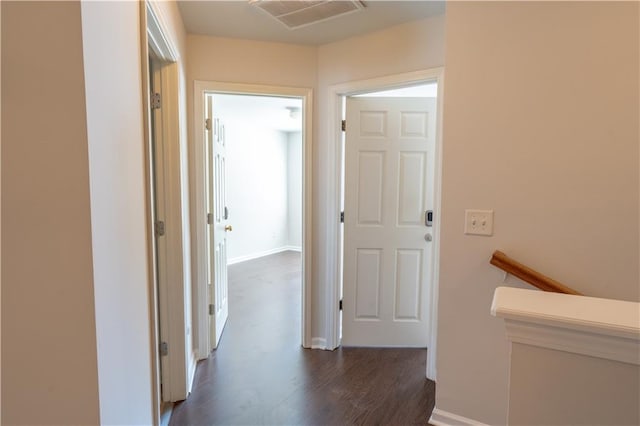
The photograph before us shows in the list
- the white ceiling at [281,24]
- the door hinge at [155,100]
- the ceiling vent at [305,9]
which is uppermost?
the white ceiling at [281,24]

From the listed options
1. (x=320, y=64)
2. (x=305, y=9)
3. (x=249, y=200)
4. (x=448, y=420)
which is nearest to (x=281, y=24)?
(x=305, y=9)

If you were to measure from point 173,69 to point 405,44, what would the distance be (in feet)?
4.68

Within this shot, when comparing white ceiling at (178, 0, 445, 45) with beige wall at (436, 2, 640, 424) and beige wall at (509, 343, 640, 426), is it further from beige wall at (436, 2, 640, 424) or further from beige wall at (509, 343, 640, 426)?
beige wall at (509, 343, 640, 426)

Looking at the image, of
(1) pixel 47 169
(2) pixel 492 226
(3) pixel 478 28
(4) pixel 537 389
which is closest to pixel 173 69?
(1) pixel 47 169

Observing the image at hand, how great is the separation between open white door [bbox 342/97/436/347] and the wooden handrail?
102cm

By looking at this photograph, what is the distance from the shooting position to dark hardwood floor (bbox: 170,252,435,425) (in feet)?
6.26

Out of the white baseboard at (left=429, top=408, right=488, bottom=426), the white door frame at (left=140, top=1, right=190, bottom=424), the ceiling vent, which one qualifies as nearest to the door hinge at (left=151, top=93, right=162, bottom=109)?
the white door frame at (left=140, top=1, right=190, bottom=424)

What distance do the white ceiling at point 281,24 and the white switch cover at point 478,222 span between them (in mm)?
1227

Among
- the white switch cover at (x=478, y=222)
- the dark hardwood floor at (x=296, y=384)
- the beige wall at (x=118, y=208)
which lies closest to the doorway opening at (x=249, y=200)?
the dark hardwood floor at (x=296, y=384)

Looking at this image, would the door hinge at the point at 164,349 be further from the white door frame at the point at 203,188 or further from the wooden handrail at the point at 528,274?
the wooden handrail at the point at 528,274

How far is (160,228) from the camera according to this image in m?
1.94

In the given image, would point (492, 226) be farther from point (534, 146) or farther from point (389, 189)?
point (389, 189)

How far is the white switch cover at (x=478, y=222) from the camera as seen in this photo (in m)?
1.66

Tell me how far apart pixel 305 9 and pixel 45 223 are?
68.8 inches
